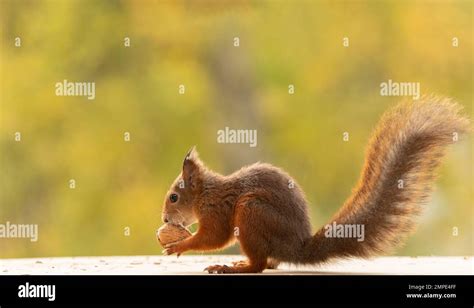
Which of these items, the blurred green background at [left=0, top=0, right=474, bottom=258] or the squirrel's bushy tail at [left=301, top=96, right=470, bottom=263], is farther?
the blurred green background at [left=0, top=0, right=474, bottom=258]

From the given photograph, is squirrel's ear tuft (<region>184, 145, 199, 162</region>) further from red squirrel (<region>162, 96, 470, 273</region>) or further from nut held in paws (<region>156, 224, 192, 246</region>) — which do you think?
nut held in paws (<region>156, 224, 192, 246</region>)

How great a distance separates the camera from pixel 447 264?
357 cm

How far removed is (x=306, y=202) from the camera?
3176 millimetres

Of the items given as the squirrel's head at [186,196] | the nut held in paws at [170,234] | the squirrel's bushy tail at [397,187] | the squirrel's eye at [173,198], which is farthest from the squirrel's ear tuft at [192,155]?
the squirrel's bushy tail at [397,187]

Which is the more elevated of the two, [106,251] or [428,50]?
[428,50]

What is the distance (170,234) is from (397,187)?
93 cm

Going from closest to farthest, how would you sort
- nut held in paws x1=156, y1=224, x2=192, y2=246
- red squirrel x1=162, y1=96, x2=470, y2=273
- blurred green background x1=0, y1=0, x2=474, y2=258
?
red squirrel x1=162, y1=96, x2=470, y2=273 < nut held in paws x1=156, y1=224, x2=192, y2=246 < blurred green background x1=0, y1=0, x2=474, y2=258

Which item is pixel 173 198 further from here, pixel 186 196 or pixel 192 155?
pixel 192 155

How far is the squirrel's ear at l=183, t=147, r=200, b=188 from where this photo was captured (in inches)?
127

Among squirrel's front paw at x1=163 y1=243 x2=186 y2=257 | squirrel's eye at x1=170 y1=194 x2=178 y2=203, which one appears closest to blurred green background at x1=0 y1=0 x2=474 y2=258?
squirrel's eye at x1=170 y1=194 x2=178 y2=203

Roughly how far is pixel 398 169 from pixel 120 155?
2431 mm

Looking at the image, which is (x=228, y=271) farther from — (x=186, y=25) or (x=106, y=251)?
(x=186, y=25)

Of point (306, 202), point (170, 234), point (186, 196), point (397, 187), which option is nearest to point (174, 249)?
point (170, 234)
